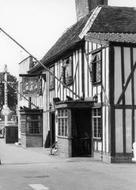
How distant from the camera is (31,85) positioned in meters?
34.8

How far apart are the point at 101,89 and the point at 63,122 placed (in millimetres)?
3749

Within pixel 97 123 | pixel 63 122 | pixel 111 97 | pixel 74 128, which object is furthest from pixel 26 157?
pixel 111 97

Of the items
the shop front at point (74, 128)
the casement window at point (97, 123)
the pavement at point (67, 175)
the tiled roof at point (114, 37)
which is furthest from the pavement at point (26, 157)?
the tiled roof at point (114, 37)

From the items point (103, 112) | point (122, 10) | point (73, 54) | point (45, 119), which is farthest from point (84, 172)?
point (45, 119)

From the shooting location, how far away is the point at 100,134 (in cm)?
2230

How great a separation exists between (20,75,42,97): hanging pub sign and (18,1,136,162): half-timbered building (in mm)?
4799

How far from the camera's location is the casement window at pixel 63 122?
2436 cm

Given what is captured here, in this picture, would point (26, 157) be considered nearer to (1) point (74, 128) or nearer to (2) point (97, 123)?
(1) point (74, 128)

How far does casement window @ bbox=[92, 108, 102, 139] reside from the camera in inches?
883

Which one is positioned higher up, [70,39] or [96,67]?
[70,39]

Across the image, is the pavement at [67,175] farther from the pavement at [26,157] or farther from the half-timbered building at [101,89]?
the half-timbered building at [101,89]

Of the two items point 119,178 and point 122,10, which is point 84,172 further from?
point 122,10

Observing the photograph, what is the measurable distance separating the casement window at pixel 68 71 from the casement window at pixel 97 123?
12.6 ft

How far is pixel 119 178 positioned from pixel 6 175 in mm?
3579
